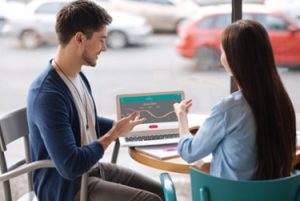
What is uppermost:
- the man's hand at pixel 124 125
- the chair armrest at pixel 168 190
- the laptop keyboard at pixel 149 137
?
the man's hand at pixel 124 125

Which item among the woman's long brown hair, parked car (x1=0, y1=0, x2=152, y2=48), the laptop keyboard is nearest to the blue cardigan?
the laptop keyboard

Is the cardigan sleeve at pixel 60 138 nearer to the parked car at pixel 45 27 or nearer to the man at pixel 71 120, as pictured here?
the man at pixel 71 120

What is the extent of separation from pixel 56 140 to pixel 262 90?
0.75 m

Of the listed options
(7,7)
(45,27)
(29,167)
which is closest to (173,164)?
(29,167)

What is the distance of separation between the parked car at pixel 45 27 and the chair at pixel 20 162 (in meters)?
1.69

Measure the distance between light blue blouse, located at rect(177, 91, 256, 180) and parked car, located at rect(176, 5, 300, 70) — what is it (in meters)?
2.03

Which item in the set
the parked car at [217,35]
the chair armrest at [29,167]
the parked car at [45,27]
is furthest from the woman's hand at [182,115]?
the parked car at [45,27]

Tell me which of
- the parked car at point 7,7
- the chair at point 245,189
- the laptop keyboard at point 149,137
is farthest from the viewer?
the parked car at point 7,7

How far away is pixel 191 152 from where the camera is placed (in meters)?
1.71

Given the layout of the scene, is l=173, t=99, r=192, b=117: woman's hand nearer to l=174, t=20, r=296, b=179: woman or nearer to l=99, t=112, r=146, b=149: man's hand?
l=99, t=112, r=146, b=149: man's hand

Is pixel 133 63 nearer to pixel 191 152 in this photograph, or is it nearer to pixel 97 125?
pixel 97 125

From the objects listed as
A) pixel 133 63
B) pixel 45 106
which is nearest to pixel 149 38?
pixel 133 63

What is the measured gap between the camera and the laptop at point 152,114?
2.10 meters

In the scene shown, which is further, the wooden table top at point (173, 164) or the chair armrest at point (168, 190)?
the wooden table top at point (173, 164)
